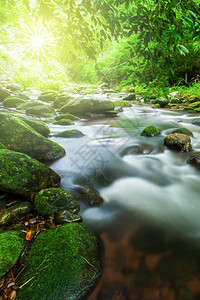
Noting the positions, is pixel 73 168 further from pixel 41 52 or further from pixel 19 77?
pixel 41 52

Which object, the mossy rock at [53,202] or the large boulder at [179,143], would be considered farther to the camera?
the large boulder at [179,143]

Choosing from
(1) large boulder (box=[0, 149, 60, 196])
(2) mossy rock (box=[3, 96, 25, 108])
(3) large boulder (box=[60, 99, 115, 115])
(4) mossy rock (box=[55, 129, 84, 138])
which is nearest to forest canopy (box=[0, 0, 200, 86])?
(1) large boulder (box=[0, 149, 60, 196])

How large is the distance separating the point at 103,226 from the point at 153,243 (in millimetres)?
715

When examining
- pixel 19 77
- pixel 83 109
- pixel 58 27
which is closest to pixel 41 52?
pixel 19 77

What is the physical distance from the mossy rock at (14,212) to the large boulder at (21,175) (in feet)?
0.73

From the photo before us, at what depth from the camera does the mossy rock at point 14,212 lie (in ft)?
7.72

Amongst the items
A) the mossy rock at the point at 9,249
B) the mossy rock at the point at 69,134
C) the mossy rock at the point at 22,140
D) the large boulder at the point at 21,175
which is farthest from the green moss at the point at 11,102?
the mossy rock at the point at 9,249

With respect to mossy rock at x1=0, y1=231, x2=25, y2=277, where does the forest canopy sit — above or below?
above

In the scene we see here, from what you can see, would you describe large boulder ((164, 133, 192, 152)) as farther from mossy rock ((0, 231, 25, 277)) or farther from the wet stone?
mossy rock ((0, 231, 25, 277))

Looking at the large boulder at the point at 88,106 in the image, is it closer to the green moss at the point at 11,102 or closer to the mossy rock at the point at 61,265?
the green moss at the point at 11,102

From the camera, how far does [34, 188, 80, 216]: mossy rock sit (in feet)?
8.34

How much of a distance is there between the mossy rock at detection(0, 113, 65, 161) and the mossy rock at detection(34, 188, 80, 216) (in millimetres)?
1646

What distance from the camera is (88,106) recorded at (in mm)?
9656

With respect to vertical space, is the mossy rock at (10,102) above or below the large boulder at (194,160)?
above
